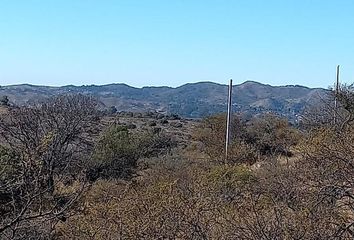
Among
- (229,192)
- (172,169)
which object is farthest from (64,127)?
(229,192)

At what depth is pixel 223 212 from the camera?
1352 centimetres

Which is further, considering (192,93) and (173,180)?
(192,93)

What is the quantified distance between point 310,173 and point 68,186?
40.5 ft

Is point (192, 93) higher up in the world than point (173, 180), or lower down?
lower down

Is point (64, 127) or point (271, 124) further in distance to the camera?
point (271, 124)

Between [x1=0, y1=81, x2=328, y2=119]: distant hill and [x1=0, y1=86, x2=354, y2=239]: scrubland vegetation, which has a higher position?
[x1=0, y1=86, x2=354, y2=239]: scrubland vegetation

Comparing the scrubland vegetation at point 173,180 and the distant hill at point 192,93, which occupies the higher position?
the scrubland vegetation at point 173,180

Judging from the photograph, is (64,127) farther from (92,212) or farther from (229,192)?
(92,212)

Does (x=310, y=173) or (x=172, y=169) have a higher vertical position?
(x=310, y=173)

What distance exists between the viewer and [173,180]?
65.5 ft

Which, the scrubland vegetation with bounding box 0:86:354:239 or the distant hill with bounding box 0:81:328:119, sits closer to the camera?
the scrubland vegetation with bounding box 0:86:354:239

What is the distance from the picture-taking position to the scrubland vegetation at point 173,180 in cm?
1198

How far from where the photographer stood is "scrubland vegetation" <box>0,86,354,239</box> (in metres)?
12.0

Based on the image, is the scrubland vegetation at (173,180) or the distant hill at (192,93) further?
the distant hill at (192,93)
